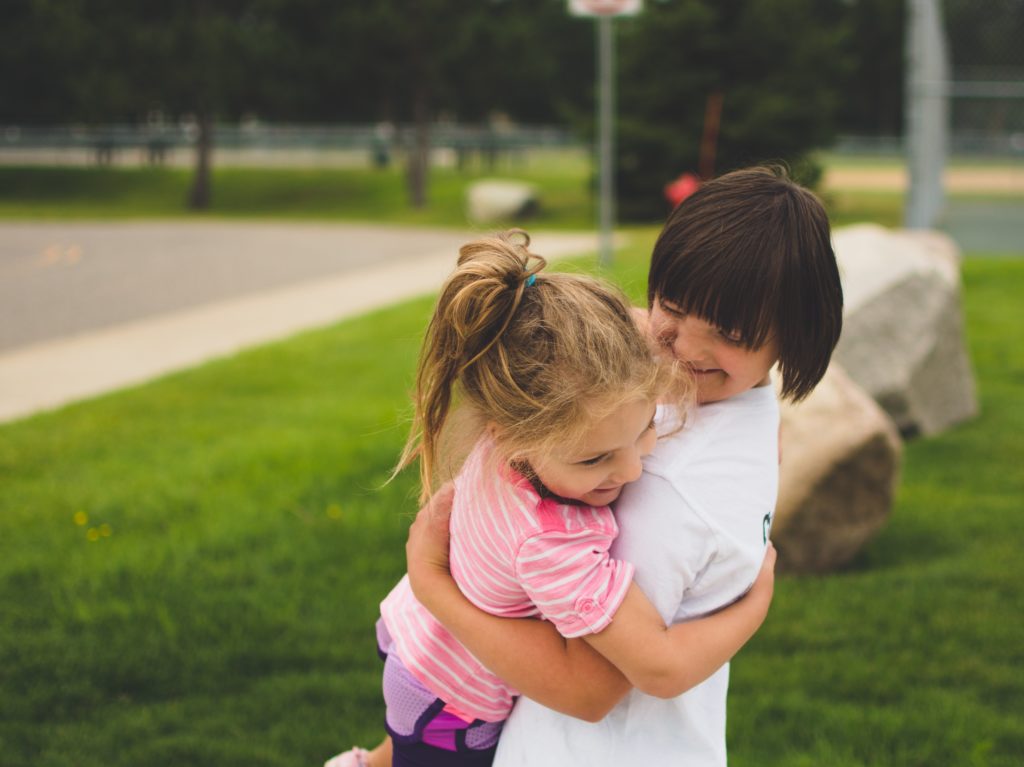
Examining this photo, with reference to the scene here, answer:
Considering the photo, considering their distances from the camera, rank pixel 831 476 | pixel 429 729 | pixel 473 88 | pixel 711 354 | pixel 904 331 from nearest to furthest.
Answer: pixel 711 354 < pixel 429 729 < pixel 831 476 < pixel 904 331 < pixel 473 88

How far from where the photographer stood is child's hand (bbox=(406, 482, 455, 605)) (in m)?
1.44

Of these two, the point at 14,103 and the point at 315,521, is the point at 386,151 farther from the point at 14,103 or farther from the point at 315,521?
the point at 315,521

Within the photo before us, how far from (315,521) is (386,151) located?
3276 cm

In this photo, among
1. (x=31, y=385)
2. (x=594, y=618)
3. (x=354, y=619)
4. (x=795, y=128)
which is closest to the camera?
(x=594, y=618)

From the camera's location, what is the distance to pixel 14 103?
1298 inches

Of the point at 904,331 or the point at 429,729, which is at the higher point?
the point at 429,729

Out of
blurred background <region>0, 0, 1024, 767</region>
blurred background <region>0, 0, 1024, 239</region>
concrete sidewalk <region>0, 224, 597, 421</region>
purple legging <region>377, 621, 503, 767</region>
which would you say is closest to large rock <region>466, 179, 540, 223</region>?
blurred background <region>0, 0, 1024, 767</region>

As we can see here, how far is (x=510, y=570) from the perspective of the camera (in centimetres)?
133

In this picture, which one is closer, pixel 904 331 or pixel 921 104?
pixel 904 331

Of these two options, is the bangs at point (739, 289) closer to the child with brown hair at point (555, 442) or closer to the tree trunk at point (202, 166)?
the child with brown hair at point (555, 442)

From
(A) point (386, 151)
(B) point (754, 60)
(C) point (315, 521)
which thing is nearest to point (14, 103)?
(A) point (386, 151)

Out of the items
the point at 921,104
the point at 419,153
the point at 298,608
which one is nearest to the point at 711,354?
the point at 298,608

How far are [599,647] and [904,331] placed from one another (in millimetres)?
4623

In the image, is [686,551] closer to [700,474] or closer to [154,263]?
[700,474]
